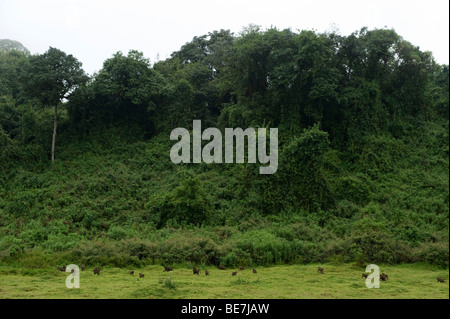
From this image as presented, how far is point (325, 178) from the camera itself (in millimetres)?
17312

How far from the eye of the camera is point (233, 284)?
31.2ft

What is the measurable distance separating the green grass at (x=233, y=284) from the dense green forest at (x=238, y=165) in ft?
3.03

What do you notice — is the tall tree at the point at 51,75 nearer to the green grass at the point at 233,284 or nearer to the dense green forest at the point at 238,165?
the dense green forest at the point at 238,165

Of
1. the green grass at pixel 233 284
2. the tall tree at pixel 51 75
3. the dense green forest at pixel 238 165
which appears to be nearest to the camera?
the green grass at pixel 233 284

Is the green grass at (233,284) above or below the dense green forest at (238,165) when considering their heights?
below

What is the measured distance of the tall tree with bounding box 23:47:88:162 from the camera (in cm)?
1962

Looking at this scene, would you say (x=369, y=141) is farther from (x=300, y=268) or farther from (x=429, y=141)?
(x=300, y=268)

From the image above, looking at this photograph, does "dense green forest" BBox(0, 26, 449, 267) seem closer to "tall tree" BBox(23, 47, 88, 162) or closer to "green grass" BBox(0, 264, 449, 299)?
"tall tree" BBox(23, 47, 88, 162)

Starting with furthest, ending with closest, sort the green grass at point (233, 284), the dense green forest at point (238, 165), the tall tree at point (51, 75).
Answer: the tall tree at point (51, 75) → the dense green forest at point (238, 165) → the green grass at point (233, 284)

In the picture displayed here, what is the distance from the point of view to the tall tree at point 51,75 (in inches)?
773

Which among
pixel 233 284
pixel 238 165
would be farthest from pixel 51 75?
pixel 233 284

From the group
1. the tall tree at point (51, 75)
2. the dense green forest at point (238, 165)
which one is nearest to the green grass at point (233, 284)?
the dense green forest at point (238, 165)

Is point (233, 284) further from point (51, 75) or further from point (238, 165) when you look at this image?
point (51, 75)

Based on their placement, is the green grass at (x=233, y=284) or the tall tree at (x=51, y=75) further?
the tall tree at (x=51, y=75)
